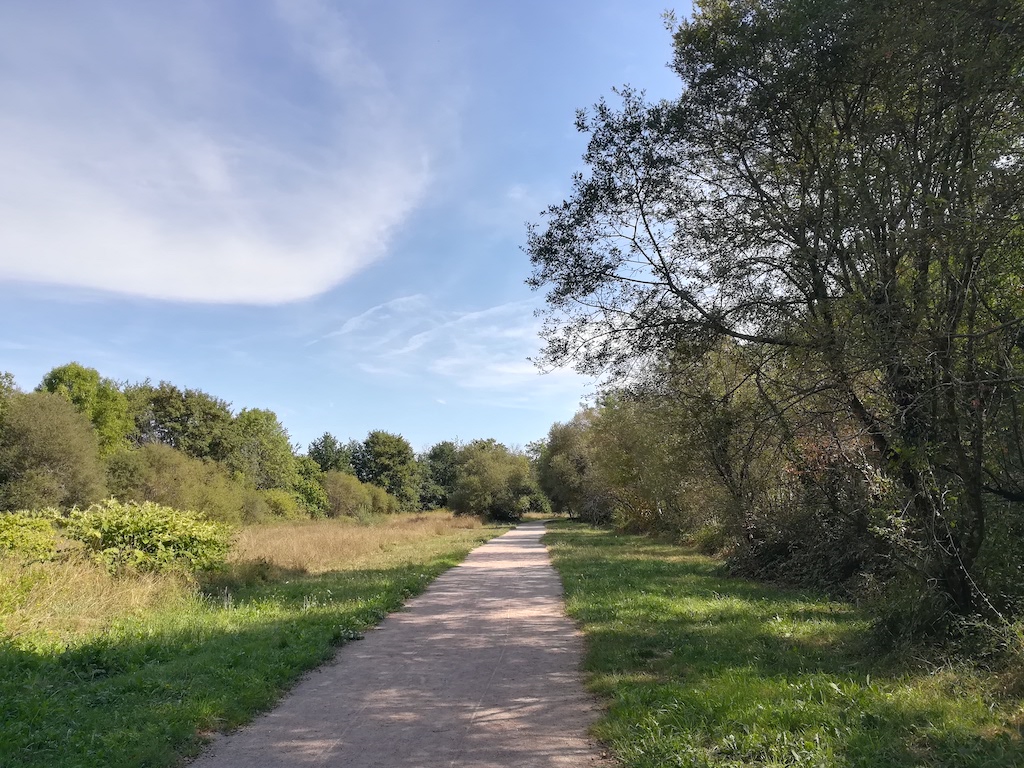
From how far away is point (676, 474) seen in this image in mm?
→ 19031

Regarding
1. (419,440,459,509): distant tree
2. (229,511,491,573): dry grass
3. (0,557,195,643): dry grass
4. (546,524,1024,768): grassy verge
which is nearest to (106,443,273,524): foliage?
(229,511,491,573): dry grass

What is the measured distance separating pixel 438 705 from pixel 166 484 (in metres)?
34.4

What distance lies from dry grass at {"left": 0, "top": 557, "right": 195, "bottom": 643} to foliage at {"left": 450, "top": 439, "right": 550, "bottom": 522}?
4750 cm

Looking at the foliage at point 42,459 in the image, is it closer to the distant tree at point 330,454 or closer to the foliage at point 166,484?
the foliage at point 166,484

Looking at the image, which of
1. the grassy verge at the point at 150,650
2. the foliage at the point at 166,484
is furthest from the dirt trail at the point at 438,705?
the foliage at the point at 166,484

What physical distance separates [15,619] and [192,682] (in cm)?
389

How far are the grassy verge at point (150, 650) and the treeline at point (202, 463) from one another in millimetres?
8379

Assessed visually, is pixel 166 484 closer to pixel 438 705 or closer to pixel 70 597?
pixel 70 597

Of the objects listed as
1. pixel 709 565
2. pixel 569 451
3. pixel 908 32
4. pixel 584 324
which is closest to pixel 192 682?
pixel 584 324

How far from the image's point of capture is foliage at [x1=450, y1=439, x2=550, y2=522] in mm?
58531

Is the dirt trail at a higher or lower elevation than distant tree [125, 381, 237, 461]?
lower

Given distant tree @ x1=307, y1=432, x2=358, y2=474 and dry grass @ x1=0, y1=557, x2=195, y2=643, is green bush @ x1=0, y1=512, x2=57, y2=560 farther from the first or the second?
distant tree @ x1=307, y1=432, x2=358, y2=474

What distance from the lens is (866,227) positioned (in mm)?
5820

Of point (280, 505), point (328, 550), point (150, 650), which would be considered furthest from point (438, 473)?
point (150, 650)
